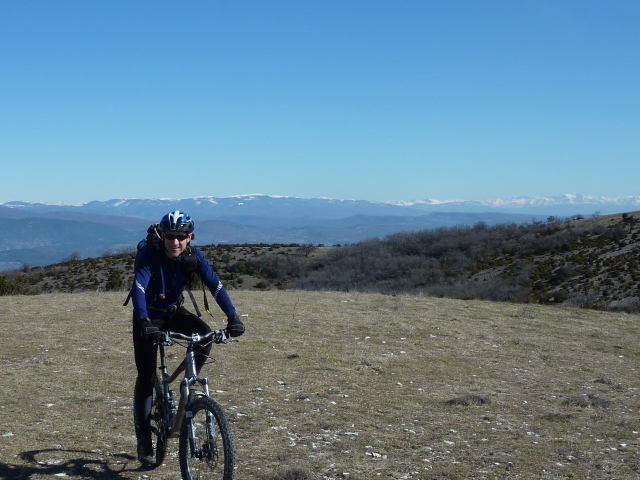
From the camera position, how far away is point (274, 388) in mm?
8305

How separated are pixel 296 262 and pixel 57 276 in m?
15.8

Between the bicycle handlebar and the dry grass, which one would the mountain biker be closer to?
the bicycle handlebar

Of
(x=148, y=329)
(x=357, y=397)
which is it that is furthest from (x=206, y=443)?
(x=357, y=397)

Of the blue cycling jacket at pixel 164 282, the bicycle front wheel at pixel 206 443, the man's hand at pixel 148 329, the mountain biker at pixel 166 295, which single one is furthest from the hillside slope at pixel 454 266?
the bicycle front wheel at pixel 206 443

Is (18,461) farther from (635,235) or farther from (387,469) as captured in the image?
(635,235)

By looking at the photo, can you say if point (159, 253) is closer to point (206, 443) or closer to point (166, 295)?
point (166, 295)

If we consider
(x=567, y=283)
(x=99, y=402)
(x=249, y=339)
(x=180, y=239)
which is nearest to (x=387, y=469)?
(x=180, y=239)

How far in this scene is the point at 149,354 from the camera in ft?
16.8

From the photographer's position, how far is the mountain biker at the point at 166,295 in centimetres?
478

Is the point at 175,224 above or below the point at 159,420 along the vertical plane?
above

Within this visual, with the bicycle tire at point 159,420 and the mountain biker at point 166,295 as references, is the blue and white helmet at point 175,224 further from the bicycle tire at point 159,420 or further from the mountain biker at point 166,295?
the bicycle tire at point 159,420

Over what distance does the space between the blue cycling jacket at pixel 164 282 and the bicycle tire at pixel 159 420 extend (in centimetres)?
65

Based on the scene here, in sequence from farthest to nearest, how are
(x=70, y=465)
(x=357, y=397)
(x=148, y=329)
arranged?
(x=357, y=397), (x=70, y=465), (x=148, y=329)

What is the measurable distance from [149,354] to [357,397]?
145 inches
